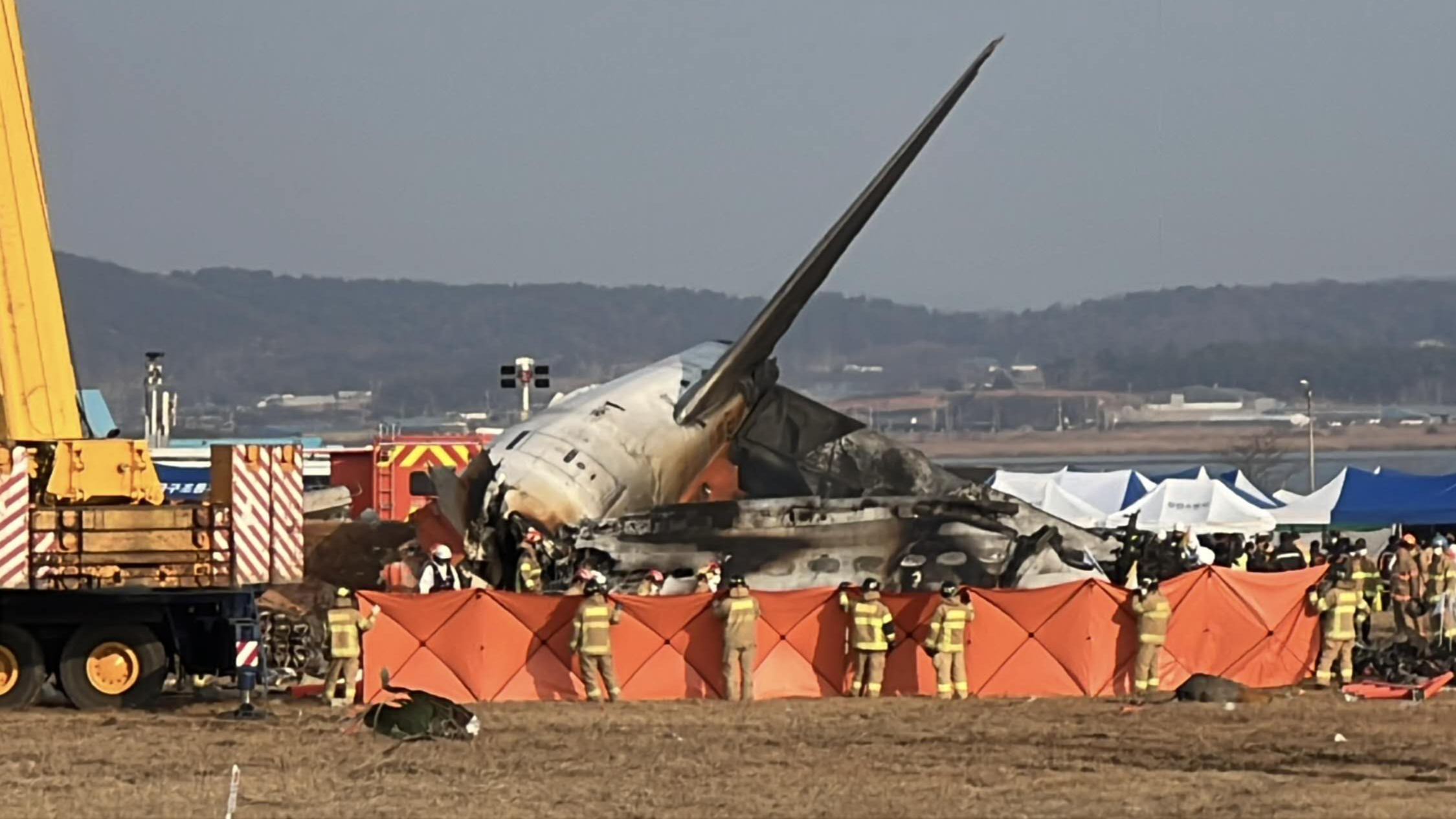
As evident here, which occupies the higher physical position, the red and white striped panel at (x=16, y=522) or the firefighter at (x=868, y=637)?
A: the red and white striped panel at (x=16, y=522)

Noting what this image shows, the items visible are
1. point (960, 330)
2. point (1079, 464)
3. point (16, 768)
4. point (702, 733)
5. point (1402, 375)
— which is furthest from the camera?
point (1402, 375)

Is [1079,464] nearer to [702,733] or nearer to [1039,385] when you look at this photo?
[1039,385]

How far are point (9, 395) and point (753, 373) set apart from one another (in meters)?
15.1

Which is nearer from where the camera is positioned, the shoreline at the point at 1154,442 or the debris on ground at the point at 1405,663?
the debris on ground at the point at 1405,663

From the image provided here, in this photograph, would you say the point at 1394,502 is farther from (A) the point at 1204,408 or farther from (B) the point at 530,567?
(A) the point at 1204,408

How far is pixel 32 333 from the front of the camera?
22.0m

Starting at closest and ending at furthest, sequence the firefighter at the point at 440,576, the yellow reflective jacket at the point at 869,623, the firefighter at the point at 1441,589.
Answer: the yellow reflective jacket at the point at 869,623 < the firefighter at the point at 440,576 < the firefighter at the point at 1441,589

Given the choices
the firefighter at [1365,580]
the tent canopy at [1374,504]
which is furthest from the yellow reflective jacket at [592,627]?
the tent canopy at [1374,504]

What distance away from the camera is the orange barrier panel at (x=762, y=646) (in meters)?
24.0

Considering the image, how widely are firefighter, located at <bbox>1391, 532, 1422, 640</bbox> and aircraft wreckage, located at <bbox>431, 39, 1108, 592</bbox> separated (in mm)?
4619

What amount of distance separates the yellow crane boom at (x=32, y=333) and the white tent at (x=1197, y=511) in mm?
29391

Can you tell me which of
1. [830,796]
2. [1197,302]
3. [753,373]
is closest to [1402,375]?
[1197,302]

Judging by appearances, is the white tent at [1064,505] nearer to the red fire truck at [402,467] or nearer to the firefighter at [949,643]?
the red fire truck at [402,467]

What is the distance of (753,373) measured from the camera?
34.7 m
